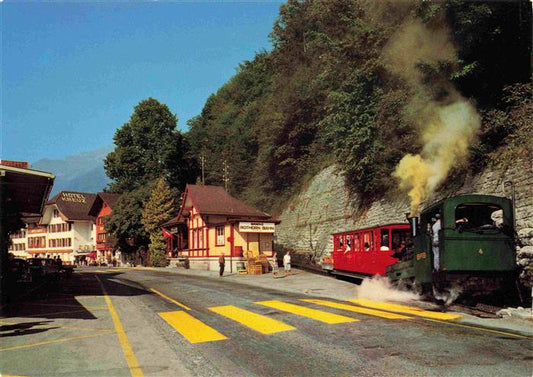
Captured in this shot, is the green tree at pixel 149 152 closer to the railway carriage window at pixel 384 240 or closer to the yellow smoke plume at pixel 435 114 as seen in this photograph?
the yellow smoke plume at pixel 435 114

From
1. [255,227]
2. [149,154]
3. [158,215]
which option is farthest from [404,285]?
[149,154]

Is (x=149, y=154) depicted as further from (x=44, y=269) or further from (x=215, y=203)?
(x=44, y=269)

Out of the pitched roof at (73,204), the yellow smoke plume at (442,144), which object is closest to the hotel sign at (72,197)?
the pitched roof at (73,204)

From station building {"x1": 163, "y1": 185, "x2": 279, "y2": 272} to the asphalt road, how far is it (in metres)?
21.5

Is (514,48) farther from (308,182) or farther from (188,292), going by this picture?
(308,182)

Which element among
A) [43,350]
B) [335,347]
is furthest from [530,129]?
[43,350]

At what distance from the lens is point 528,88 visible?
1878 centimetres

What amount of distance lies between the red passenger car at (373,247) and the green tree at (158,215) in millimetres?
35581

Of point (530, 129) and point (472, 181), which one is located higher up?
point (530, 129)

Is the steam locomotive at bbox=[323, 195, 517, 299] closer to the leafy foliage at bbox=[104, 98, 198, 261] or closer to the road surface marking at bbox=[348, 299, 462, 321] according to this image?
the road surface marking at bbox=[348, 299, 462, 321]

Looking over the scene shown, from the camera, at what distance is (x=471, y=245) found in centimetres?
1177

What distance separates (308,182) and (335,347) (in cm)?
3496

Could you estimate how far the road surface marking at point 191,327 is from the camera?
29.5ft

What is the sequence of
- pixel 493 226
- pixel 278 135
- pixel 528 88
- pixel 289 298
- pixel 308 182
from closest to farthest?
pixel 493 226 < pixel 289 298 < pixel 528 88 < pixel 308 182 < pixel 278 135
